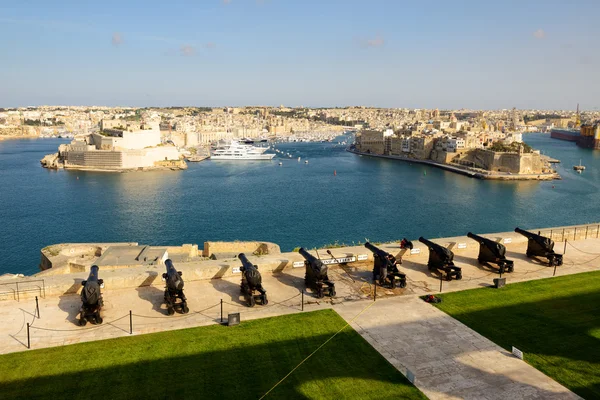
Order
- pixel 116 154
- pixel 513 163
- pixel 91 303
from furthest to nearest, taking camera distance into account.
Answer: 1. pixel 116 154
2. pixel 513 163
3. pixel 91 303

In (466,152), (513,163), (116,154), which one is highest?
(466,152)

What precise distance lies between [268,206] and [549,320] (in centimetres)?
3123

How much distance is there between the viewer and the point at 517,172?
194ft

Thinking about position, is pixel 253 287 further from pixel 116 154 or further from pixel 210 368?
pixel 116 154

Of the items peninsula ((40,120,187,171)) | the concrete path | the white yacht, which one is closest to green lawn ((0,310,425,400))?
the concrete path

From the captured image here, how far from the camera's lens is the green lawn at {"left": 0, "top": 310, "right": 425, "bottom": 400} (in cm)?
555

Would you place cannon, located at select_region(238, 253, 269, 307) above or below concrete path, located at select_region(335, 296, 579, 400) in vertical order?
above

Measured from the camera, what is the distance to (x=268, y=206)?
38188 mm

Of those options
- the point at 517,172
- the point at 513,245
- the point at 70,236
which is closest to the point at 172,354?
the point at 513,245

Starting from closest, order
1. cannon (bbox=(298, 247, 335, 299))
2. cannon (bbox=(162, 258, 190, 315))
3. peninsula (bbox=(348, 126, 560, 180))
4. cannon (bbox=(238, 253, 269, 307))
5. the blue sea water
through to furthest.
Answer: cannon (bbox=(162, 258, 190, 315)), cannon (bbox=(238, 253, 269, 307)), cannon (bbox=(298, 247, 335, 299)), the blue sea water, peninsula (bbox=(348, 126, 560, 180))

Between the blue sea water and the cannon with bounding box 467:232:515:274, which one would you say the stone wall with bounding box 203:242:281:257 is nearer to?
the cannon with bounding box 467:232:515:274

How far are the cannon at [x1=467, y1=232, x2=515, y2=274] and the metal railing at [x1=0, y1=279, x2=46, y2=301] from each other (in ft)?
30.6

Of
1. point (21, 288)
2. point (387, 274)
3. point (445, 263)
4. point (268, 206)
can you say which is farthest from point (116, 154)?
A: point (445, 263)

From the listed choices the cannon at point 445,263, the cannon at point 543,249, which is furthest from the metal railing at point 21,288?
the cannon at point 543,249
